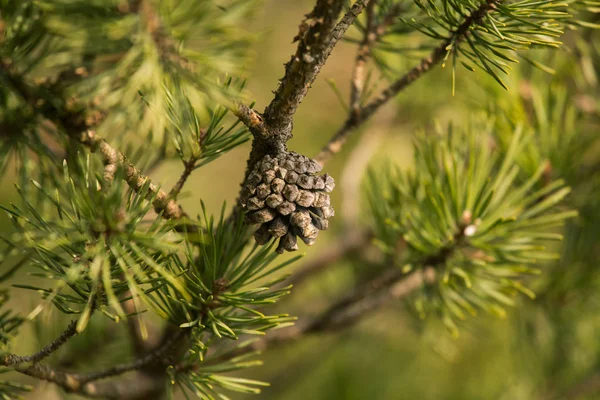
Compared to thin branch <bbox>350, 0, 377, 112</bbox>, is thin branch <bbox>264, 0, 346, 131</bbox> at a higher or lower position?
lower

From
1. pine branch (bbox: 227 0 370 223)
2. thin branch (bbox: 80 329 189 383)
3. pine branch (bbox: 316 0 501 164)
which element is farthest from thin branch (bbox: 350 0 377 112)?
thin branch (bbox: 80 329 189 383)

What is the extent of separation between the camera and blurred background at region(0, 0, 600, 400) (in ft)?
2.08

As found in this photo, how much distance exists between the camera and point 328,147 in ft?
1.42

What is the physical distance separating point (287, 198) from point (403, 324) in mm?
613

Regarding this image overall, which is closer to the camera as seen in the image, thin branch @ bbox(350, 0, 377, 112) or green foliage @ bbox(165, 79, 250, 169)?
green foliage @ bbox(165, 79, 250, 169)

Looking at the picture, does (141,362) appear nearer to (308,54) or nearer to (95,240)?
(95,240)

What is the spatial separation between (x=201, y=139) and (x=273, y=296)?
11cm

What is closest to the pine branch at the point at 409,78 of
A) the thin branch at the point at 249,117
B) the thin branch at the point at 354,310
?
the thin branch at the point at 249,117

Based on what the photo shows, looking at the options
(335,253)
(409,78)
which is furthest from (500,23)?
(335,253)

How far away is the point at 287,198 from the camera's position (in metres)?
0.33

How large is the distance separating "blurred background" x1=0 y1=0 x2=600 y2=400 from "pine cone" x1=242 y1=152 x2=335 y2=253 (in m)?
0.15

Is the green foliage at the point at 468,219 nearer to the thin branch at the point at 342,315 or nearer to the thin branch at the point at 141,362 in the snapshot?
the thin branch at the point at 342,315

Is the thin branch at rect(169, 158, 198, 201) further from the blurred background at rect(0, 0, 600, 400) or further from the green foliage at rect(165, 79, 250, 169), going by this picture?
the blurred background at rect(0, 0, 600, 400)

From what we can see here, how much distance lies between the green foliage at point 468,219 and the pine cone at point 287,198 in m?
0.13
